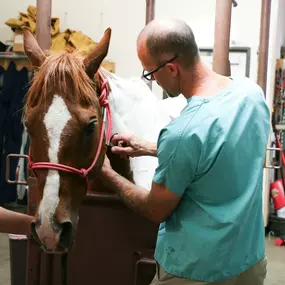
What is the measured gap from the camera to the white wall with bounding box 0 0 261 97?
456 cm

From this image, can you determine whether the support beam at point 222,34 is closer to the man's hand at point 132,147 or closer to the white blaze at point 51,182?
the man's hand at point 132,147

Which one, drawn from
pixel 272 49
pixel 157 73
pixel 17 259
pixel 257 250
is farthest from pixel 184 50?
pixel 272 49

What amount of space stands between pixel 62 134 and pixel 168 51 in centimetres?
35

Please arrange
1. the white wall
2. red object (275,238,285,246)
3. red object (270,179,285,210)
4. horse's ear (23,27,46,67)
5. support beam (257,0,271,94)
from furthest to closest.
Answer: the white wall
red object (270,179,285,210)
red object (275,238,285,246)
support beam (257,0,271,94)
horse's ear (23,27,46,67)

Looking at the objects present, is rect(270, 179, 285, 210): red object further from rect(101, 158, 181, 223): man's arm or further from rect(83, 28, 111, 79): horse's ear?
rect(83, 28, 111, 79): horse's ear

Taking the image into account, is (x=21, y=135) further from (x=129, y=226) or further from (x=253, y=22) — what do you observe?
(x=129, y=226)

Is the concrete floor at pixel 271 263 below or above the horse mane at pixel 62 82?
below

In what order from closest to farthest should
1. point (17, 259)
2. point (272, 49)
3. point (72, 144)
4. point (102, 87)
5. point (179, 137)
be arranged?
point (179, 137) < point (72, 144) < point (102, 87) < point (17, 259) < point (272, 49)

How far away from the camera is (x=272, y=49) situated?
4.37 metres

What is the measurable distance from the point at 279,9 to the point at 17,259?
378cm

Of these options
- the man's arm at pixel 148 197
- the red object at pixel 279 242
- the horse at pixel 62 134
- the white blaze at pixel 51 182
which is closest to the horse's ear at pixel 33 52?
the horse at pixel 62 134

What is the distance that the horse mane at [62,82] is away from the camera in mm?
1183

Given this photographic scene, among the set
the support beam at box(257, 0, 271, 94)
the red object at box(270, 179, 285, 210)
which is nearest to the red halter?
the support beam at box(257, 0, 271, 94)

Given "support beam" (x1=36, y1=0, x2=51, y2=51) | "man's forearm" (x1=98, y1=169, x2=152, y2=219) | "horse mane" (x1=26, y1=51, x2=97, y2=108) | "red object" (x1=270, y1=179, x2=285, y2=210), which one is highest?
"support beam" (x1=36, y1=0, x2=51, y2=51)
